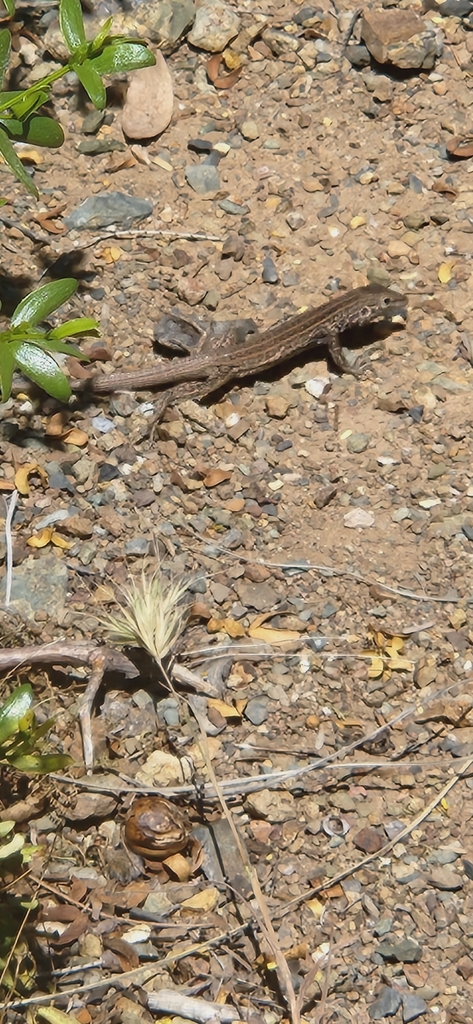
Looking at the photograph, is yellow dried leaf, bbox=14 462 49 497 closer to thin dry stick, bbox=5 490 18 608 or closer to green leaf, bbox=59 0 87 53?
thin dry stick, bbox=5 490 18 608

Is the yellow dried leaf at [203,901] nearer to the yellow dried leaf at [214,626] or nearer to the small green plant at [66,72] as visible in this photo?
the yellow dried leaf at [214,626]

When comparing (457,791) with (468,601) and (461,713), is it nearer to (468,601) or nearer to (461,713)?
(461,713)

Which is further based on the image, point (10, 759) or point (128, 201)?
point (128, 201)

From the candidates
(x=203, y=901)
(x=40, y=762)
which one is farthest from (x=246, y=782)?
(x=40, y=762)

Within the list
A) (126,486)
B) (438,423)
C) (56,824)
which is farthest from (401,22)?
(56,824)

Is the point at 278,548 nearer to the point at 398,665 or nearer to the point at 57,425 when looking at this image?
the point at 398,665
